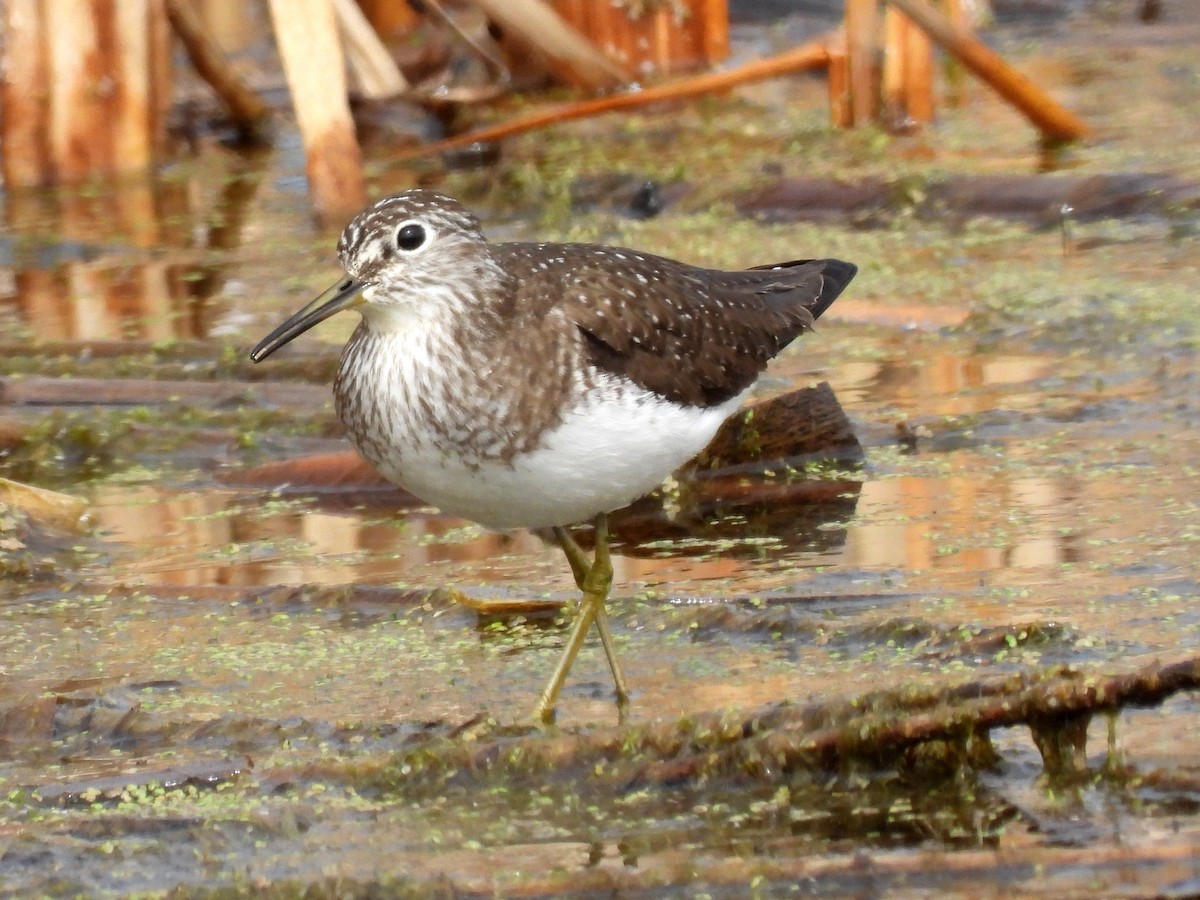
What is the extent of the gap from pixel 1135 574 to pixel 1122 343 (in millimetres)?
2508

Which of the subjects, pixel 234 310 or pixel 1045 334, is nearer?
pixel 1045 334

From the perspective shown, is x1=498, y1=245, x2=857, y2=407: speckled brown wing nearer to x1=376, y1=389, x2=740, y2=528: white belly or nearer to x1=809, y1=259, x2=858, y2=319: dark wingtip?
x1=809, y1=259, x2=858, y2=319: dark wingtip

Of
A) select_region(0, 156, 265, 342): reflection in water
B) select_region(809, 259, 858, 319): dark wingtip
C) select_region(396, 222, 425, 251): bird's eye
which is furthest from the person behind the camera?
select_region(0, 156, 265, 342): reflection in water

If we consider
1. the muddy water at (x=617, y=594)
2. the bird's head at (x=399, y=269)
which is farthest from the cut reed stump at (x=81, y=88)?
the bird's head at (x=399, y=269)

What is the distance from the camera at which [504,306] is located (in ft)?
16.0

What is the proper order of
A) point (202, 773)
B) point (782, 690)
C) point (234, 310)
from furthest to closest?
point (234, 310), point (782, 690), point (202, 773)

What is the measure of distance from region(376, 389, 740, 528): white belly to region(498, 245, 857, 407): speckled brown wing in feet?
0.54

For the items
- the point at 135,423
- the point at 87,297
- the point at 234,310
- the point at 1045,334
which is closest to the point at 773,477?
the point at 1045,334

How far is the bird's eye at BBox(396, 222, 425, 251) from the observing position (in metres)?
4.94

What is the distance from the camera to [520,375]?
4.69 m

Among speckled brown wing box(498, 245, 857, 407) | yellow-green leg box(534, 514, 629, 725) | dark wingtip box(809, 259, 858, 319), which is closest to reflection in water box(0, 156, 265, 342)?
dark wingtip box(809, 259, 858, 319)

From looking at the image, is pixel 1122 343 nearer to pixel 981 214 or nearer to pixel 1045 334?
pixel 1045 334

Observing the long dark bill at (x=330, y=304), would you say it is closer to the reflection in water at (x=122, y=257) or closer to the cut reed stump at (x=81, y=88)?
the reflection in water at (x=122, y=257)

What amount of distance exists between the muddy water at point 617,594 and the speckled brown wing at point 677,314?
612 mm
